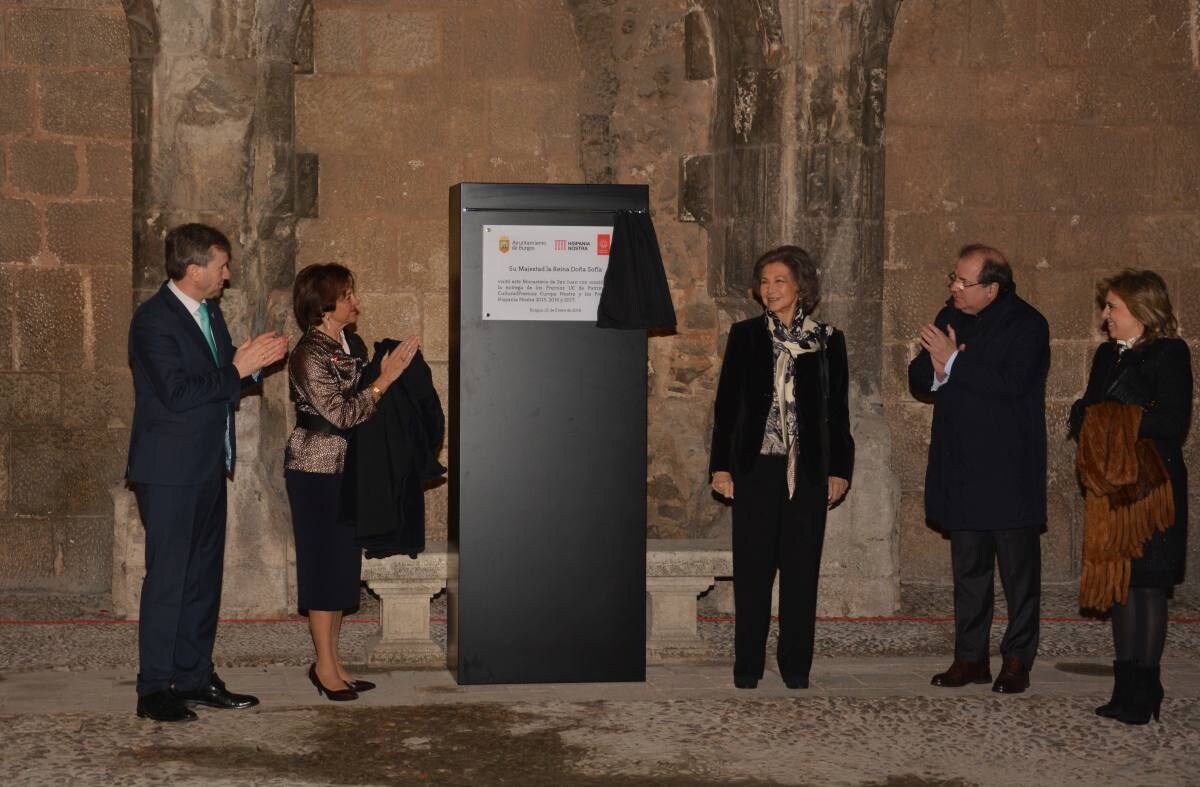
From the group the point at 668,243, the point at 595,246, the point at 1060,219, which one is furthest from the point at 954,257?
the point at 595,246

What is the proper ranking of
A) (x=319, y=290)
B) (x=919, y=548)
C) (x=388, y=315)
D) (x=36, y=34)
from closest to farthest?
(x=319, y=290), (x=36, y=34), (x=388, y=315), (x=919, y=548)

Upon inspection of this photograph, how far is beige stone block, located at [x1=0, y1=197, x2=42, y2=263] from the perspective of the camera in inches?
332

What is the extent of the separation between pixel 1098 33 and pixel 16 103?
5673 mm

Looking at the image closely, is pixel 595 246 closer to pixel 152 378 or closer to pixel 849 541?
pixel 152 378

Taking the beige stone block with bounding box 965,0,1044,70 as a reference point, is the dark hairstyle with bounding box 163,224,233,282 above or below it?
below

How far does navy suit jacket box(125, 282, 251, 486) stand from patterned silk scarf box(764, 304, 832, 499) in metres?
1.95

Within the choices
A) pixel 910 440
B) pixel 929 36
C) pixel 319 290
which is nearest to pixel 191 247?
pixel 319 290

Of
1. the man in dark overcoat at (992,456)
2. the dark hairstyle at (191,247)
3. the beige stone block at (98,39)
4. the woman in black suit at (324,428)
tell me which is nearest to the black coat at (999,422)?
the man in dark overcoat at (992,456)

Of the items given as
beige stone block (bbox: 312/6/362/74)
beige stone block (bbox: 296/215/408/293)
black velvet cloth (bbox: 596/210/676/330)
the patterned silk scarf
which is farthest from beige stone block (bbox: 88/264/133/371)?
the patterned silk scarf

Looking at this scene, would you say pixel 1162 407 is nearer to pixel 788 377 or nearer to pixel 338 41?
pixel 788 377

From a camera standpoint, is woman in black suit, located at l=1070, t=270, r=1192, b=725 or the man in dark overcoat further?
the man in dark overcoat

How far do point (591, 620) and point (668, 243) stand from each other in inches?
133

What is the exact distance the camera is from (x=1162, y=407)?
18.2 ft

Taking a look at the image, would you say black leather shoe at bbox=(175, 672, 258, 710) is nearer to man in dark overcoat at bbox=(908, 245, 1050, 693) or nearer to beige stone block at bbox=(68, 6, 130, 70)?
man in dark overcoat at bbox=(908, 245, 1050, 693)
